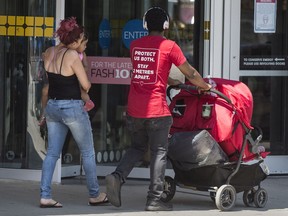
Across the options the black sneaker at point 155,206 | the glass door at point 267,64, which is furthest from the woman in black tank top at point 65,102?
the glass door at point 267,64

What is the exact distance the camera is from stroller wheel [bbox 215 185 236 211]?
792 centimetres

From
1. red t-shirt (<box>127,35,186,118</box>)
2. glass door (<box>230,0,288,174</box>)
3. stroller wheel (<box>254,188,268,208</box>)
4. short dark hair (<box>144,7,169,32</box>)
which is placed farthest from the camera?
glass door (<box>230,0,288,174</box>)

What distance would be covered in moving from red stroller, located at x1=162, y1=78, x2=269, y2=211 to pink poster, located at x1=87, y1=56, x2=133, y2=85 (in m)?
1.63

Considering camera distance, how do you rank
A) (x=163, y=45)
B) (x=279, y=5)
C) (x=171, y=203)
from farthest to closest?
(x=279, y=5) → (x=171, y=203) → (x=163, y=45)

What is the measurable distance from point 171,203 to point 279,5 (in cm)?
304

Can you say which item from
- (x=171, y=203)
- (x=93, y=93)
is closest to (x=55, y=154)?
(x=171, y=203)

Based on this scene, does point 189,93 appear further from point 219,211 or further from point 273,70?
point 273,70

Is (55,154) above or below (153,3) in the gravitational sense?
below

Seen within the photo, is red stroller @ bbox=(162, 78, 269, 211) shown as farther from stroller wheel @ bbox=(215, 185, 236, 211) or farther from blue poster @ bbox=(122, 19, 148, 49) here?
blue poster @ bbox=(122, 19, 148, 49)

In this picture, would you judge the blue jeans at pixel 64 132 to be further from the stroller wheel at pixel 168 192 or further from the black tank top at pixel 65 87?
the stroller wheel at pixel 168 192

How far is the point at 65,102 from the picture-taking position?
311 inches

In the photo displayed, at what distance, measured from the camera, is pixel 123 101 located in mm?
10031

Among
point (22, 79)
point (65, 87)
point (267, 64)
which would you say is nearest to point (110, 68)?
point (22, 79)

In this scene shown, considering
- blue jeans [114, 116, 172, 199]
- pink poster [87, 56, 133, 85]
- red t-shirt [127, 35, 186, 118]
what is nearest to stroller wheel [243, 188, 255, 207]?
blue jeans [114, 116, 172, 199]
